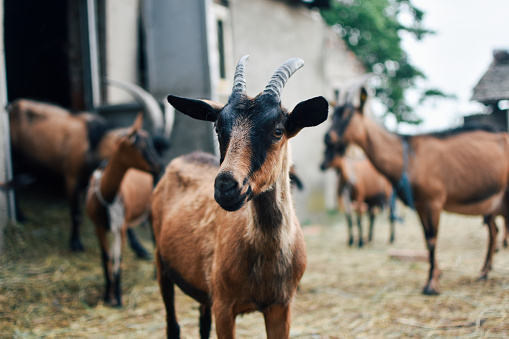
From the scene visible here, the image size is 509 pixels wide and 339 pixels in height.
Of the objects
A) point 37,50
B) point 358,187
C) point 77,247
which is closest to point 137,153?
point 77,247

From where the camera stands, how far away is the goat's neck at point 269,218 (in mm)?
2299

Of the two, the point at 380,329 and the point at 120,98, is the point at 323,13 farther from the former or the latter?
the point at 380,329

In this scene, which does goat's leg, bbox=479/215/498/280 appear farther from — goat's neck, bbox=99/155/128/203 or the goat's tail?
goat's neck, bbox=99/155/128/203

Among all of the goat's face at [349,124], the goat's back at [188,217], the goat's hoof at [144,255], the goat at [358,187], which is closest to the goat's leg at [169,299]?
the goat's back at [188,217]

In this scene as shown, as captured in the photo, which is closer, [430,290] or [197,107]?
[197,107]

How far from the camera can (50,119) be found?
664 cm

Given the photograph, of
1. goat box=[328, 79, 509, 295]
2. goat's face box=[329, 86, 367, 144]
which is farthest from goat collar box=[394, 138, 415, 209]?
goat's face box=[329, 86, 367, 144]

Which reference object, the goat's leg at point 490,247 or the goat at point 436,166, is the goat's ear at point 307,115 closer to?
the goat at point 436,166

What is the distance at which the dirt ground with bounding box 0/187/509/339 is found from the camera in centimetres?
373

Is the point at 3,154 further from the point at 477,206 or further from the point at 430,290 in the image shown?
the point at 477,206

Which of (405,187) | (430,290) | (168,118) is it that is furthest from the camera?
(168,118)

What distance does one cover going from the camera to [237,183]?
1889 millimetres

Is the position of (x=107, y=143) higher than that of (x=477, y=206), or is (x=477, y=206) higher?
(x=107, y=143)

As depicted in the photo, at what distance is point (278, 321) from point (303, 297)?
2.42 metres
